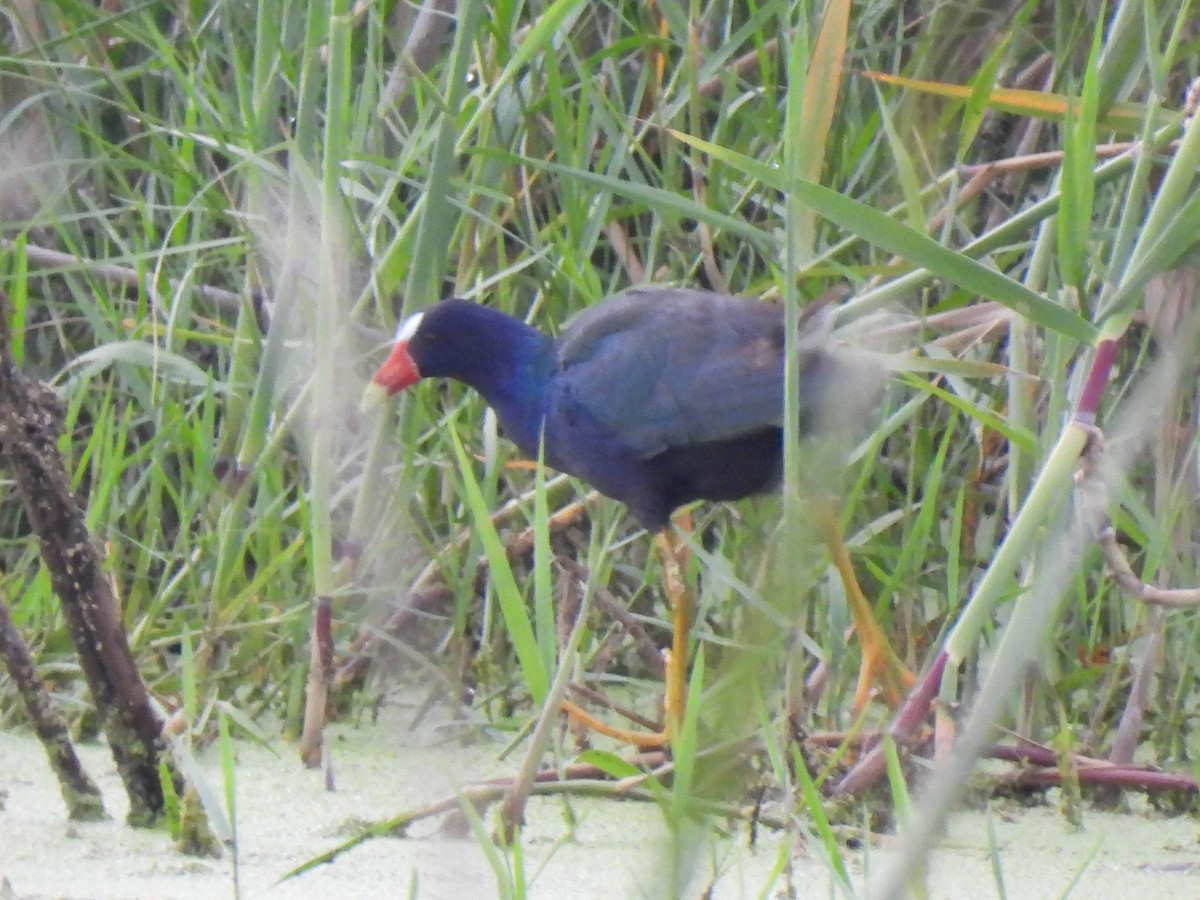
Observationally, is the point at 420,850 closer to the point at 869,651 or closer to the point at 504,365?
the point at 869,651

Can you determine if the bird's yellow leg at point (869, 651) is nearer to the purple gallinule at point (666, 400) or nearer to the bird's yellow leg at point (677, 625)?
the purple gallinule at point (666, 400)

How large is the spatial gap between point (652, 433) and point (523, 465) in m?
0.20

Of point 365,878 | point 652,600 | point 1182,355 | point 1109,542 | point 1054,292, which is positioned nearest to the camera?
point 1182,355

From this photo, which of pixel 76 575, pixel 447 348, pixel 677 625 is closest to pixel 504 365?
pixel 447 348

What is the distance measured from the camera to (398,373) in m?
1.90

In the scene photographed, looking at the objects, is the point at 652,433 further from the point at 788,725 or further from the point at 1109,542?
the point at 1109,542

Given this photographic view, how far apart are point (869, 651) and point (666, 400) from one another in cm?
37

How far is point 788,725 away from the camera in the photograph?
4.60 feet

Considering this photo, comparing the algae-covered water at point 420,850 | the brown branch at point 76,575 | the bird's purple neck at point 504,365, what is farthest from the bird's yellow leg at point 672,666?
the brown branch at point 76,575

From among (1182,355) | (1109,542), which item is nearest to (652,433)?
(1109,542)

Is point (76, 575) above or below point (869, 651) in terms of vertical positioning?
above

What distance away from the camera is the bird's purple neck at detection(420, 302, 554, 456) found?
6.39ft

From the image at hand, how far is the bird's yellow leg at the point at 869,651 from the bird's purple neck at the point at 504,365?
0.40 meters

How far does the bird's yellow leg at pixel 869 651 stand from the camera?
1690mm
